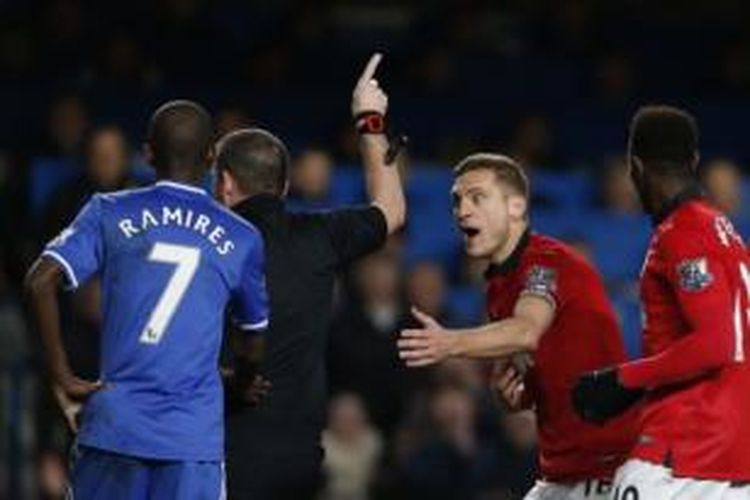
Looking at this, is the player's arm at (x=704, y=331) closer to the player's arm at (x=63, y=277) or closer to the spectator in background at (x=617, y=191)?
the player's arm at (x=63, y=277)

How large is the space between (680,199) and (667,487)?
88cm

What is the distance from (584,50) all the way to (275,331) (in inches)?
317

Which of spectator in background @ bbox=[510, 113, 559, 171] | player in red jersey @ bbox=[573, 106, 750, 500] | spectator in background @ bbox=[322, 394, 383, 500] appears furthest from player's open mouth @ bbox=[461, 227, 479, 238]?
spectator in background @ bbox=[510, 113, 559, 171]


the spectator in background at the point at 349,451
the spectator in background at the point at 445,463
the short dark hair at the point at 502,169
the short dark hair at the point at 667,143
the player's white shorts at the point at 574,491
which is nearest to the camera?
the short dark hair at the point at 667,143

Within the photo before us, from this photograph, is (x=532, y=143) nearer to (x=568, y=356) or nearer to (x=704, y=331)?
(x=568, y=356)

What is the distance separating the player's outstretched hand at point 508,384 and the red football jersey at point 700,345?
24.5 inches

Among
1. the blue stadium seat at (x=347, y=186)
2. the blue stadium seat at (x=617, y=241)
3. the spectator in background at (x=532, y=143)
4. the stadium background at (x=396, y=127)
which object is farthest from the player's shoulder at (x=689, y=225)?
the spectator in background at (x=532, y=143)

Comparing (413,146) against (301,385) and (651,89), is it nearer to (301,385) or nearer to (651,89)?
(651,89)

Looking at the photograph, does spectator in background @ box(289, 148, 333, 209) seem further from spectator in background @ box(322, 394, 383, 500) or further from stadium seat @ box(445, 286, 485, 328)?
spectator in background @ box(322, 394, 383, 500)

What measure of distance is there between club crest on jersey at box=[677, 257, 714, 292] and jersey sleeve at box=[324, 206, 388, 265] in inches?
41.9

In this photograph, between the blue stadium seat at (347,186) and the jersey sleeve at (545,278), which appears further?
the blue stadium seat at (347,186)

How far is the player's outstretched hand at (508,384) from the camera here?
7.51 metres

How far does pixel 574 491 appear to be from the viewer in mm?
7527

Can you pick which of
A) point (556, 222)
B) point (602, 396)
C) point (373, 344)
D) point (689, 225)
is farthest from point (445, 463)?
point (689, 225)
